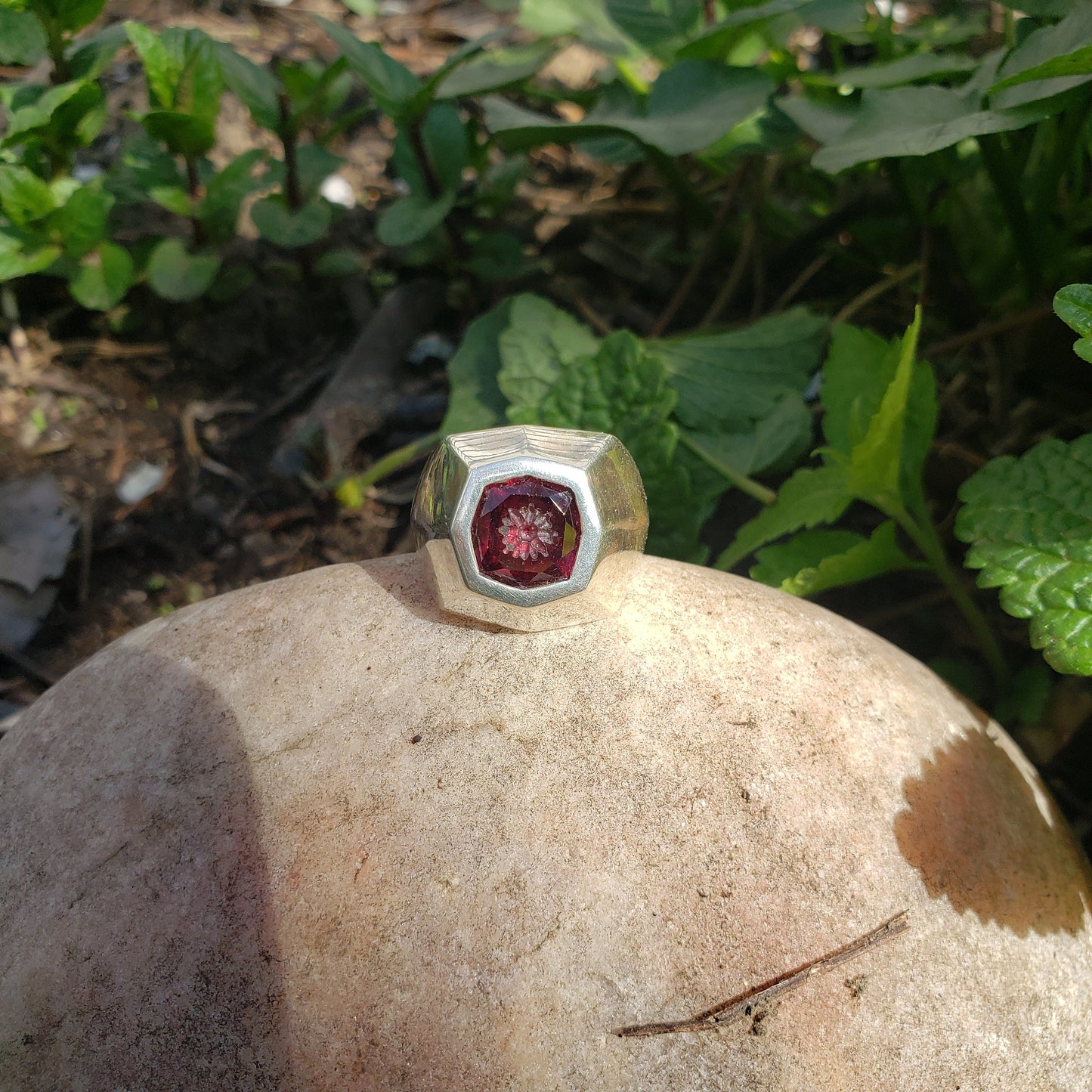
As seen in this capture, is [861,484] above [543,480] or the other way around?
the other way around

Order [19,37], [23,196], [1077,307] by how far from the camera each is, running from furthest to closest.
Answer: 1. [23,196]
2. [19,37]
3. [1077,307]

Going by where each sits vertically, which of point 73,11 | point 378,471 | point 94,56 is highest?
point 73,11

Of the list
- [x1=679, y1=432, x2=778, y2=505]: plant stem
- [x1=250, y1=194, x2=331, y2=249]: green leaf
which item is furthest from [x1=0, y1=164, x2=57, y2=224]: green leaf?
[x1=679, y1=432, x2=778, y2=505]: plant stem

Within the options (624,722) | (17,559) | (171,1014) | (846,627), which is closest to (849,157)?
(846,627)

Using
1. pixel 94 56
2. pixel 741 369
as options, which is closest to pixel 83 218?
pixel 94 56

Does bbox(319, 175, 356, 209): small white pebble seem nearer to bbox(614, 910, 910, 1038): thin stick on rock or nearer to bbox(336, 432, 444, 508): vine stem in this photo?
bbox(336, 432, 444, 508): vine stem

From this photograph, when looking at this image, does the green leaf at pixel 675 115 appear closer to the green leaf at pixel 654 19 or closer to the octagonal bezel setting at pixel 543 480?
the green leaf at pixel 654 19

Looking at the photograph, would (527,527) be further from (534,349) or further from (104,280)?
(104,280)
